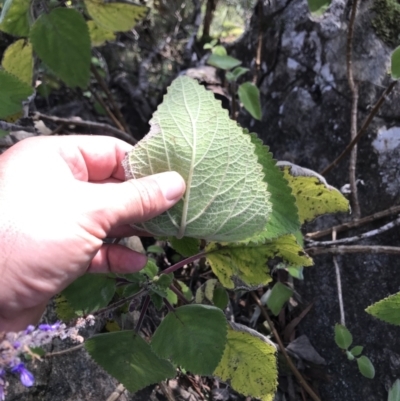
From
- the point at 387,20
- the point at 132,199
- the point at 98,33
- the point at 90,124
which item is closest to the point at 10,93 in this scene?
the point at 132,199

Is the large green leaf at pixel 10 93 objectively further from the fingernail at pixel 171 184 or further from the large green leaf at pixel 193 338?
the large green leaf at pixel 193 338

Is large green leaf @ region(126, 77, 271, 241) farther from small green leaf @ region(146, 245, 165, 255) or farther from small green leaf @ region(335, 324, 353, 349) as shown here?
small green leaf @ region(146, 245, 165, 255)

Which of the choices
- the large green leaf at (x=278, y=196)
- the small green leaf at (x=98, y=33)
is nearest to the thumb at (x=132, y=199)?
the large green leaf at (x=278, y=196)

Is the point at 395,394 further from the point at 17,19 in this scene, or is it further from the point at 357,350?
the point at 17,19

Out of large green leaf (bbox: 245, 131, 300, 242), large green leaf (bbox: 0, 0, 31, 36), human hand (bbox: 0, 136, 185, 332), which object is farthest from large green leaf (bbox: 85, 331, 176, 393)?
large green leaf (bbox: 0, 0, 31, 36)

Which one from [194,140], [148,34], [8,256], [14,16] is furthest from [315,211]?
[148,34]
